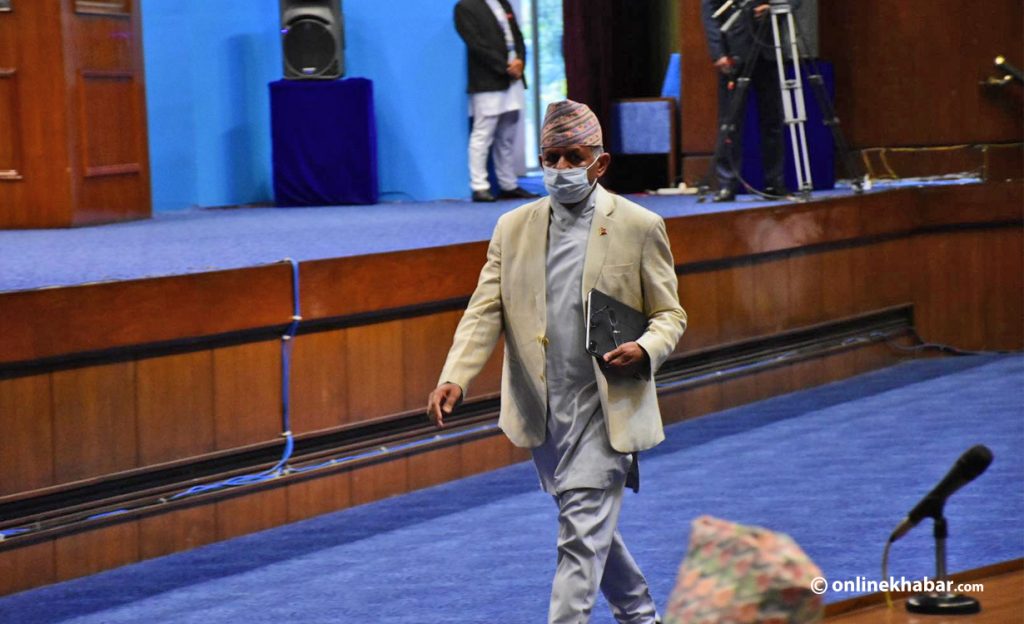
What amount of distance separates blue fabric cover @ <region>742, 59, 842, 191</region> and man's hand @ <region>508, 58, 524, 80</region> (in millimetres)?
1201

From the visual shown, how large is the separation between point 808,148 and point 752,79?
0.79 meters

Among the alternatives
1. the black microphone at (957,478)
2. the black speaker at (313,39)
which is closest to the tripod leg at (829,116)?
the black speaker at (313,39)

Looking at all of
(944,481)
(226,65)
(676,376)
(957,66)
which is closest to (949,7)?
A: (957,66)

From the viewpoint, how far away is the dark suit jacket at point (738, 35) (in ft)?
22.8

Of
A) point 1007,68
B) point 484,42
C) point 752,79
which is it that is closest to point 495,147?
point 484,42

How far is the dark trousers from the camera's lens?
7.04m

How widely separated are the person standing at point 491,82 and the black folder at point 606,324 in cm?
504

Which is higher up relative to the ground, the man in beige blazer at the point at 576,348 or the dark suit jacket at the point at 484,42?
the dark suit jacket at the point at 484,42

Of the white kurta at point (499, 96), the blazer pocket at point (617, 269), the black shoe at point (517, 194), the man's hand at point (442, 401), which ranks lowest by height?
the man's hand at point (442, 401)

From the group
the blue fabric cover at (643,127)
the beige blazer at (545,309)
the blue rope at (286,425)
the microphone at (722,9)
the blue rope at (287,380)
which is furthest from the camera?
the blue fabric cover at (643,127)

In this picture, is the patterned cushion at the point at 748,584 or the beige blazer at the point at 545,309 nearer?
the patterned cushion at the point at 748,584

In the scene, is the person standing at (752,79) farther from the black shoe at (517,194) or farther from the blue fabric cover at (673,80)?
the blue fabric cover at (673,80)

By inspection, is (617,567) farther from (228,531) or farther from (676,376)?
(676,376)

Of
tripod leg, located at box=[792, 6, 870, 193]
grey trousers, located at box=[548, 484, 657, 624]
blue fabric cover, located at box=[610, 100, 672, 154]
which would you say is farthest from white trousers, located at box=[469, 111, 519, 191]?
grey trousers, located at box=[548, 484, 657, 624]
